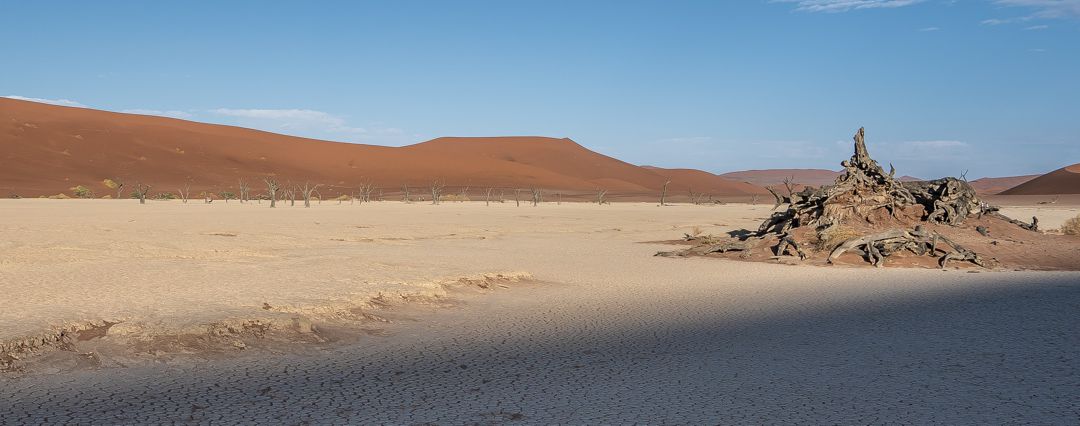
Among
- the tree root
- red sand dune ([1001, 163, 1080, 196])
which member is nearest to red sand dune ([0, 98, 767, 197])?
red sand dune ([1001, 163, 1080, 196])

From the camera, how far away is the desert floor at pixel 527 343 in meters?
4.99

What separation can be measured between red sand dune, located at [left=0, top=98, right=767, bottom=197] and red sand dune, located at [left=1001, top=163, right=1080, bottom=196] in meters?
30.7

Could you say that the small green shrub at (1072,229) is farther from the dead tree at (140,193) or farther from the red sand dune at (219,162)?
the red sand dune at (219,162)

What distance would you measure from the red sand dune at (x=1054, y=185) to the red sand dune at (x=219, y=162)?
1210 inches

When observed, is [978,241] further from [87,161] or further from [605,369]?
[87,161]

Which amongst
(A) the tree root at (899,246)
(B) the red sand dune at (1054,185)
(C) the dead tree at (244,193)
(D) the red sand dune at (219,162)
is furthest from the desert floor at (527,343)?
(B) the red sand dune at (1054,185)

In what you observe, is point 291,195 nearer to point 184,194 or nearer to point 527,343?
point 184,194

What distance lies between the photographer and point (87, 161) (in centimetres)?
7756

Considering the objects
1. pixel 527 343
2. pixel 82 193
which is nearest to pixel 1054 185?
pixel 82 193

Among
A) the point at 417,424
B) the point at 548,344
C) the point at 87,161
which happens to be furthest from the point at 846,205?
the point at 87,161

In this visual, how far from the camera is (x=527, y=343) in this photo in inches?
285

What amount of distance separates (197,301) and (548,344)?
13.1 feet

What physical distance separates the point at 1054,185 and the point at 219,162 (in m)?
92.9

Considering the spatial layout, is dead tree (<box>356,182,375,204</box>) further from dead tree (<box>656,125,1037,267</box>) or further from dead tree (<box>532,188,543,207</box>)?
dead tree (<box>656,125,1037,267</box>)
